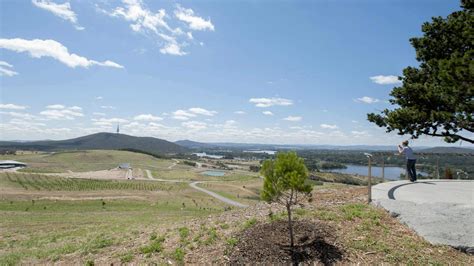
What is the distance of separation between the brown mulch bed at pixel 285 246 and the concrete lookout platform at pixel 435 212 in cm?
239

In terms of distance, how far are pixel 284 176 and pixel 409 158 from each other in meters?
9.77

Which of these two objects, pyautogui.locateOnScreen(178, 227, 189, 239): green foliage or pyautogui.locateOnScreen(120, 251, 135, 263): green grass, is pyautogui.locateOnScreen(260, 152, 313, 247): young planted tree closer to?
pyautogui.locateOnScreen(178, 227, 189, 239): green foliage

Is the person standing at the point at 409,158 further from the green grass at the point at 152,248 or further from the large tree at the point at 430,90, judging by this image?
the green grass at the point at 152,248

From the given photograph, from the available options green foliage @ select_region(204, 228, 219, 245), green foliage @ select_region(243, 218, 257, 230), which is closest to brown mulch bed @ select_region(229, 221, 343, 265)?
green foliage @ select_region(243, 218, 257, 230)

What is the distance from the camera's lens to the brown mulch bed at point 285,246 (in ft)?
21.6

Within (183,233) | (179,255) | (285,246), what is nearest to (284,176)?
(285,246)

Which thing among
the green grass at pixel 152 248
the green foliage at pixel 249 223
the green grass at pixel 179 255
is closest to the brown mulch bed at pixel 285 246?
the green foliage at pixel 249 223

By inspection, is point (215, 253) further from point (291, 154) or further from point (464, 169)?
point (464, 169)

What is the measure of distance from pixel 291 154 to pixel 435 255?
381cm

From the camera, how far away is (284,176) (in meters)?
6.85

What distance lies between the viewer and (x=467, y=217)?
329 inches

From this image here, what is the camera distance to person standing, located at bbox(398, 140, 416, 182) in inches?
544

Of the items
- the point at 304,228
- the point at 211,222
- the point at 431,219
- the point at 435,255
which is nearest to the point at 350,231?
the point at 304,228

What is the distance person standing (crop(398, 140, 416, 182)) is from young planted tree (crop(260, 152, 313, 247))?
8.66 meters
